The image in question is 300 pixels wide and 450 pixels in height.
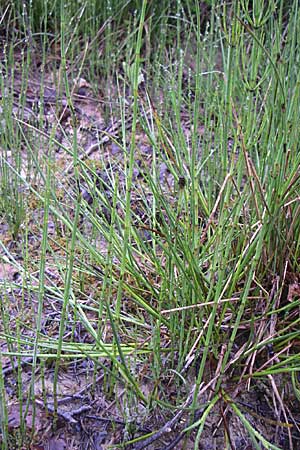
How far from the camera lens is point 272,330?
124cm


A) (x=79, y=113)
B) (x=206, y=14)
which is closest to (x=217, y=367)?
(x=79, y=113)

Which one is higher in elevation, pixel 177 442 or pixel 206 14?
pixel 206 14

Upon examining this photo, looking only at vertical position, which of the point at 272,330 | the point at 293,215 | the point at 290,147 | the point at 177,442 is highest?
the point at 290,147

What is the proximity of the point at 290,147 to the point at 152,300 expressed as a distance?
497 mm

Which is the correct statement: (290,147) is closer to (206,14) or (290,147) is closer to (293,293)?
(293,293)

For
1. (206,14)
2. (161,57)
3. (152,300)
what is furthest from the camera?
(206,14)

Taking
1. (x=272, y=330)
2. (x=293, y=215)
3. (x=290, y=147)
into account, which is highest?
(x=290, y=147)

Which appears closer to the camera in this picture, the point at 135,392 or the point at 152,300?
the point at 135,392

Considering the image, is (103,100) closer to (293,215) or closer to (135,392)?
(293,215)

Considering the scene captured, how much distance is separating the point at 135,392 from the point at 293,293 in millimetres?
416

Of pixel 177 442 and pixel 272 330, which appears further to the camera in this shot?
pixel 272 330

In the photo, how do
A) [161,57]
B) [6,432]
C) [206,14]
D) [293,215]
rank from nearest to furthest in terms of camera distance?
1. [6,432]
2. [293,215]
3. [161,57]
4. [206,14]

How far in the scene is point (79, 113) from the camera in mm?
2402

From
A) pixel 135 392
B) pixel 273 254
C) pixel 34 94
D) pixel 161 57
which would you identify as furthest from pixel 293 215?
pixel 34 94
